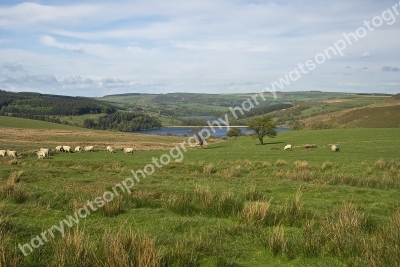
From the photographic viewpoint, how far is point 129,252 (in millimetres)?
6438

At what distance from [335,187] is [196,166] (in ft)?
39.1

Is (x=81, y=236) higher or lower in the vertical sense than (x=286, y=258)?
higher

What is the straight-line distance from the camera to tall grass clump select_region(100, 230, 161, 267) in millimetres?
5887

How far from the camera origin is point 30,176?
17422 millimetres

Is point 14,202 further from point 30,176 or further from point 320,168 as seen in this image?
point 320,168

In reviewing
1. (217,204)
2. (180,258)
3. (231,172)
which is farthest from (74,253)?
(231,172)

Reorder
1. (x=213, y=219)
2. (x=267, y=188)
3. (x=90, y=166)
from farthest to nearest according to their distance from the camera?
(x=90, y=166) → (x=267, y=188) → (x=213, y=219)

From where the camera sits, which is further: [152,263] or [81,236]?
[81,236]

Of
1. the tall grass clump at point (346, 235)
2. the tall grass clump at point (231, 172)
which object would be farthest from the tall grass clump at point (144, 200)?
the tall grass clump at point (231, 172)

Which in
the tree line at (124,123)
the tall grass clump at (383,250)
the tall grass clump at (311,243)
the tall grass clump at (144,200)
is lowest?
the tree line at (124,123)

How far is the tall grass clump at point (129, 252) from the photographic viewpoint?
5.89 metres

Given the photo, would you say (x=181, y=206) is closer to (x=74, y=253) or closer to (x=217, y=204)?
(x=217, y=204)

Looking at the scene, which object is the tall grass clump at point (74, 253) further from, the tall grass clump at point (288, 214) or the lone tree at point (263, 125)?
the lone tree at point (263, 125)

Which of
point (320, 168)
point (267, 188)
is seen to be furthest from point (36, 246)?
point (320, 168)
